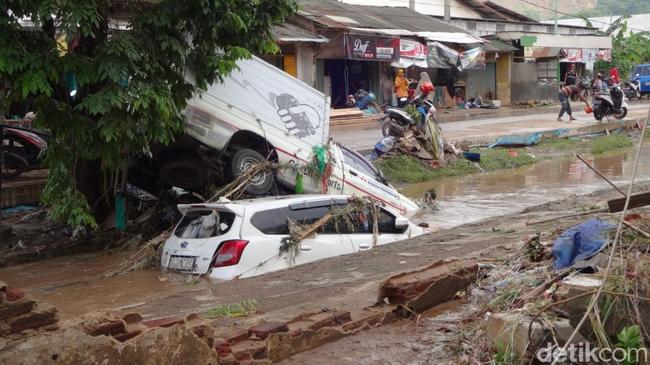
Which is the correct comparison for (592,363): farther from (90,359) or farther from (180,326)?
(90,359)

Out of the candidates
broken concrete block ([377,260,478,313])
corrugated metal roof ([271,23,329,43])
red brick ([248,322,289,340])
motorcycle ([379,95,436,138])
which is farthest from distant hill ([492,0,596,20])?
red brick ([248,322,289,340])

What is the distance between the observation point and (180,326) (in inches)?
186

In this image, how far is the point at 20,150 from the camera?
14.6 m

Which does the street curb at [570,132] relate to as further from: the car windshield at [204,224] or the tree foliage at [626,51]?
the tree foliage at [626,51]

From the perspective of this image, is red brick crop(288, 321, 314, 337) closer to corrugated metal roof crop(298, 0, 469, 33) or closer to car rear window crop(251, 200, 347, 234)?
car rear window crop(251, 200, 347, 234)

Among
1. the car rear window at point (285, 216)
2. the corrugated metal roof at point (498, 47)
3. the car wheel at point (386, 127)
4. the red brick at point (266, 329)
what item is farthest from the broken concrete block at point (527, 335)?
the corrugated metal roof at point (498, 47)

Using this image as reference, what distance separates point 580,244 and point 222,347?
2.85 m

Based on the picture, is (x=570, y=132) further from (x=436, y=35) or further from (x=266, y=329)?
(x=266, y=329)

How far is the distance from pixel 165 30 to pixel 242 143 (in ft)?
8.34

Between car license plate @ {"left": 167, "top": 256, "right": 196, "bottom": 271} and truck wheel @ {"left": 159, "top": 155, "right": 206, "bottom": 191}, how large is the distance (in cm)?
296

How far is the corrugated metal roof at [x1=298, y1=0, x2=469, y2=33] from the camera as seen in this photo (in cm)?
2924

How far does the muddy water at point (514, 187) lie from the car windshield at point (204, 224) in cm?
584

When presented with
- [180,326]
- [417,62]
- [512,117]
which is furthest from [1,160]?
[512,117]

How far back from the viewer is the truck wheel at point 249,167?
38.9 feet
